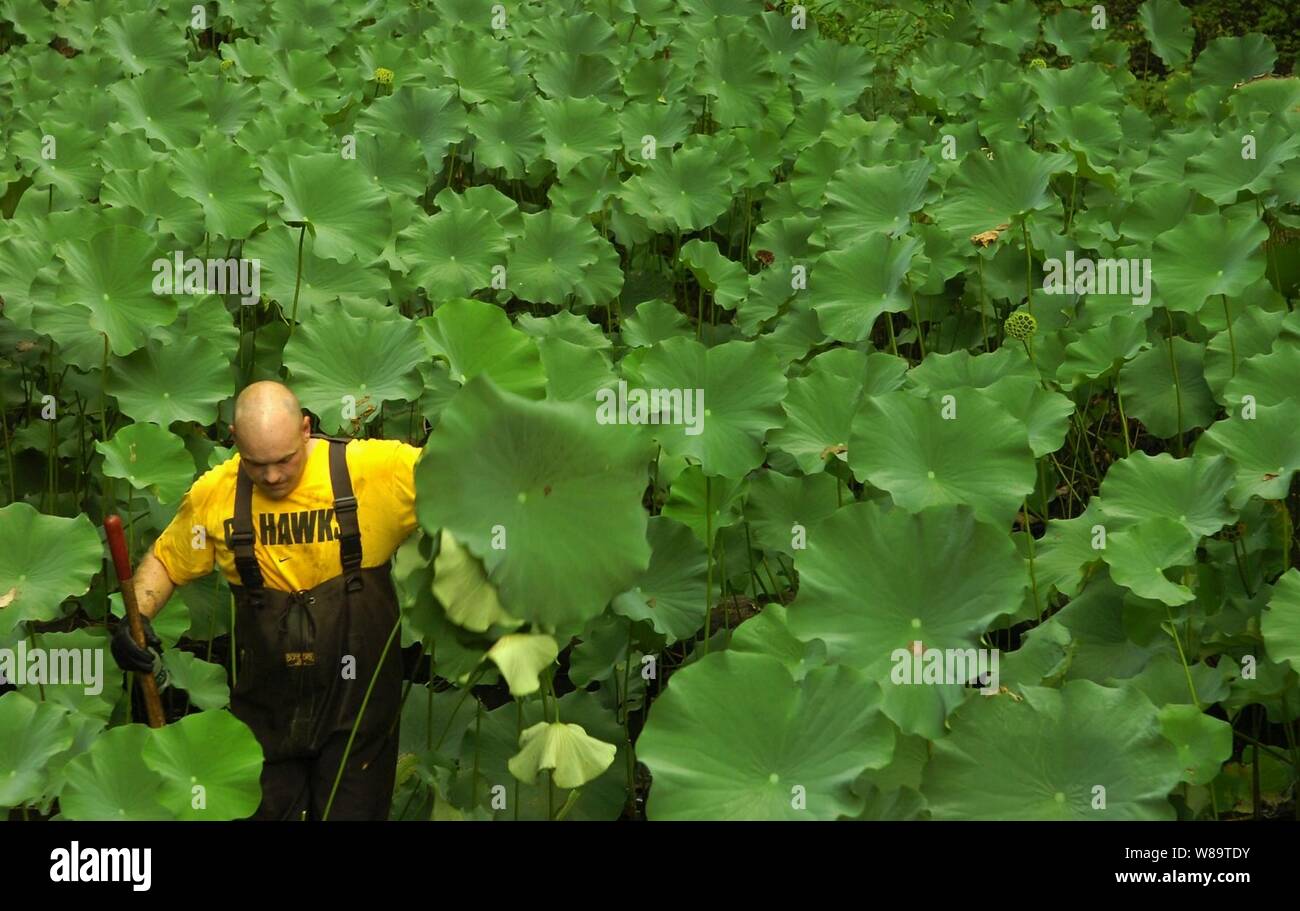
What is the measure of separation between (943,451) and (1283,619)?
2.59 ft

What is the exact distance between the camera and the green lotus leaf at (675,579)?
3.71m

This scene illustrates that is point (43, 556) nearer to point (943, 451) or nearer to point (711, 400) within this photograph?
point (711, 400)

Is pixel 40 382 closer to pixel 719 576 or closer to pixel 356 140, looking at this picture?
pixel 356 140

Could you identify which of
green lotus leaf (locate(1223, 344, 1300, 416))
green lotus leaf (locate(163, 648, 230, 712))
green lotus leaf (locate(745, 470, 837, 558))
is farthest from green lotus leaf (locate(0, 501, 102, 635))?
green lotus leaf (locate(1223, 344, 1300, 416))

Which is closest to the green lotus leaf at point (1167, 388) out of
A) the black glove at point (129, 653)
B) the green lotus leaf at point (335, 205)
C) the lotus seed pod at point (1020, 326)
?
the lotus seed pod at point (1020, 326)

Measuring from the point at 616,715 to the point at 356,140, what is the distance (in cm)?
231

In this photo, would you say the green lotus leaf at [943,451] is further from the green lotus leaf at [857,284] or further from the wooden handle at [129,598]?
the wooden handle at [129,598]

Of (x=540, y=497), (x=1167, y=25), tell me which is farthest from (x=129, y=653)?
(x=1167, y=25)

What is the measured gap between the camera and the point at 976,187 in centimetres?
456

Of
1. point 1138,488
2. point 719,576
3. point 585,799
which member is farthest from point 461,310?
point 1138,488

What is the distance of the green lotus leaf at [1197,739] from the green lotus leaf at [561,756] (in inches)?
44.9

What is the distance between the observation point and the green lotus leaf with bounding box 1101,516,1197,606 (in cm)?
313

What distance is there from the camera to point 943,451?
131 inches

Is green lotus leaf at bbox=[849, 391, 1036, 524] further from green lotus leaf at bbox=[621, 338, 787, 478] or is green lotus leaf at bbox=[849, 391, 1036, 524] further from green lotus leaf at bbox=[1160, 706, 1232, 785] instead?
green lotus leaf at bbox=[1160, 706, 1232, 785]
